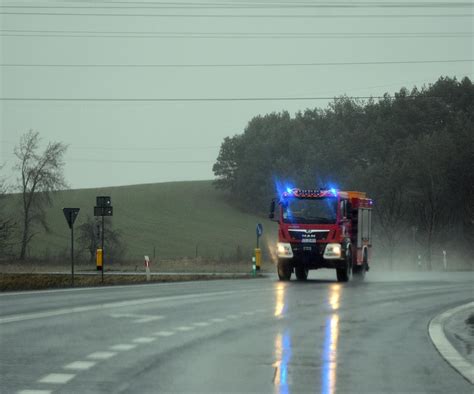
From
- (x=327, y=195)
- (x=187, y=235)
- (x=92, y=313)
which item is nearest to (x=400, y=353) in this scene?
(x=92, y=313)

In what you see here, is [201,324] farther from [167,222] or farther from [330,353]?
[167,222]

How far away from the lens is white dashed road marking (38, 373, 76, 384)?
1072cm

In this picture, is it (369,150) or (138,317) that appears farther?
(369,150)

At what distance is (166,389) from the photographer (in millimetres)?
10219

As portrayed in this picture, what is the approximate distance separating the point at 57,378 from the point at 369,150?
364ft

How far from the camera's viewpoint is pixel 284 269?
37188 millimetres

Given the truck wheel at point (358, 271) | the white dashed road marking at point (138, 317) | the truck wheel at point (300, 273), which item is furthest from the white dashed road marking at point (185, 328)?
the truck wheel at point (358, 271)

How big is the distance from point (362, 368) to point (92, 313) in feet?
28.5

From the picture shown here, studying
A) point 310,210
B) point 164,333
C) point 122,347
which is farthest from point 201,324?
point 310,210

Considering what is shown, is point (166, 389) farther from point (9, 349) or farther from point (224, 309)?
point (224, 309)

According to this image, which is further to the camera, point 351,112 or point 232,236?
point 351,112

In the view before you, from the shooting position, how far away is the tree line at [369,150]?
9488cm

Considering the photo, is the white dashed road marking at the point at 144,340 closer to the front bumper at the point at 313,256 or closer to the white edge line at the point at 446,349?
the white edge line at the point at 446,349

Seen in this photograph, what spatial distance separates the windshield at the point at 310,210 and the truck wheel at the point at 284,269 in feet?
4.63
